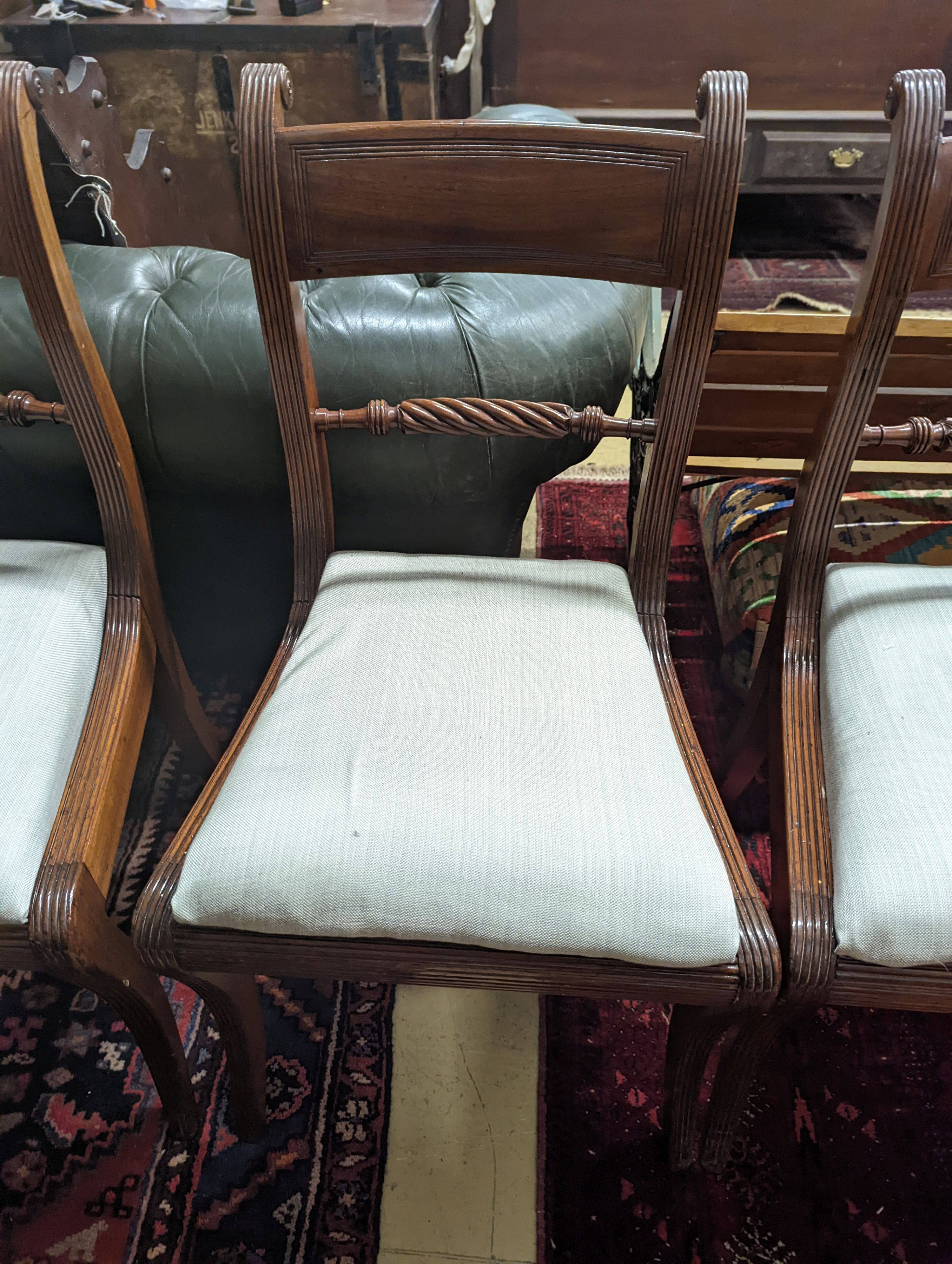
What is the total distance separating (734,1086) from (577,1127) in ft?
0.67

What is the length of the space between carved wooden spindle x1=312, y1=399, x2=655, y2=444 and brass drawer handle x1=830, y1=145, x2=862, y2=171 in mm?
2293

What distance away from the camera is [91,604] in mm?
831

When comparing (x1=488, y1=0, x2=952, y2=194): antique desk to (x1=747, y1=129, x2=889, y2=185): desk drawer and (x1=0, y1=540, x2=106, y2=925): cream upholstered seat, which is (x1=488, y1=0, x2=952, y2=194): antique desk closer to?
(x1=747, y1=129, x2=889, y2=185): desk drawer

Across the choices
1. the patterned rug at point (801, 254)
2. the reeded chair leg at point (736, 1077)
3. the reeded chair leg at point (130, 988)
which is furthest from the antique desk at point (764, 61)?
the reeded chair leg at point (130, 988)

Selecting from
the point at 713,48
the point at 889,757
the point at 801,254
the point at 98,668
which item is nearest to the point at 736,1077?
the point at 889,757

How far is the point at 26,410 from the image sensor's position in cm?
77

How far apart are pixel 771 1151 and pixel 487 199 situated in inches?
38.2

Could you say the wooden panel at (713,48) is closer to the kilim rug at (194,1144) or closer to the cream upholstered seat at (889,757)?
the cream upholstered seat at (889,757)

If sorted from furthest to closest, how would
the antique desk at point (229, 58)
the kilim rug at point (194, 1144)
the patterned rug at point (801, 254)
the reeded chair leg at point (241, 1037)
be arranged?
1. the patterned rug at point (801, 254)
2. the antique desk at point (229, 58)
3. the kilim rug at point (194, 1144)
4. the reeded chair leg at point (241, 1037)

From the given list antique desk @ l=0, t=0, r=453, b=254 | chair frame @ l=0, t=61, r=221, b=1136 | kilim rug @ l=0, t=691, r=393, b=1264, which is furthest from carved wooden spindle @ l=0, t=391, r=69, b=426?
antique desk @ l=0, t=0, r=453, b=254

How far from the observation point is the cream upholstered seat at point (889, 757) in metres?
0.60

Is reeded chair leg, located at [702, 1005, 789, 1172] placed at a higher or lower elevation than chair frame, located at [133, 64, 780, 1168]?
lower

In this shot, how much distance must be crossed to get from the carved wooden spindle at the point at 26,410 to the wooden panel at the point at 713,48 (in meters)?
2.47

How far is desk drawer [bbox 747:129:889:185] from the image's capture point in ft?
8.20
